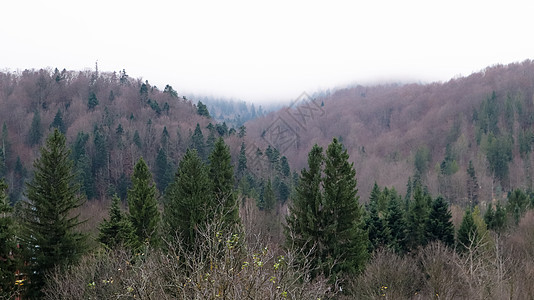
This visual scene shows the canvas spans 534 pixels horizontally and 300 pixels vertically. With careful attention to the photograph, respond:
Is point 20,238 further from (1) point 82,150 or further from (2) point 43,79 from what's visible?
(2) point 43,79

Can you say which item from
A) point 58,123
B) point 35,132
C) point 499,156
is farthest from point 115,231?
point 499,156

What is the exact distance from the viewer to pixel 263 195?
1869 inches

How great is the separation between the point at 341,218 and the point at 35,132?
72.2 metres

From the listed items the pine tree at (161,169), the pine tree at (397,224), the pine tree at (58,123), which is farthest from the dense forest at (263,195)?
the pine tree at (58,123)

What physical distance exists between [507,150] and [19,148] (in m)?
98.3

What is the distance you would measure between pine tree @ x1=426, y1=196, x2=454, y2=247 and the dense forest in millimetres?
153

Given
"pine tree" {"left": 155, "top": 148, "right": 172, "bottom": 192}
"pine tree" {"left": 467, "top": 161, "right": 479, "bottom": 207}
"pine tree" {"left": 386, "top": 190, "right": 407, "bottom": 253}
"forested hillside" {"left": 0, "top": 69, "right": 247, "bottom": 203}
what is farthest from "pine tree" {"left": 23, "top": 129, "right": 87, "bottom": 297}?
"pine tree" {"left": 467, "top": 161, "right": 479, "bottom": 207}

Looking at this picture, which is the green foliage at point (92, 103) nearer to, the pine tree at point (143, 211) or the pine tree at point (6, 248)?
the pine tree at point (143, 211)

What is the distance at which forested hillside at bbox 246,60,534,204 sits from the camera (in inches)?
2714

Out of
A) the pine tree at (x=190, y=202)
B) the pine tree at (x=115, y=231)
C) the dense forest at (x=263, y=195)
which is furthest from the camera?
the pine tree at (x=190, y=202)

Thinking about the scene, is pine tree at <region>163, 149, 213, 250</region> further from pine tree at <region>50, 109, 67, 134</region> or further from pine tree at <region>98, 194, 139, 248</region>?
pine tree at <region>50, 109, 67, 134</region>

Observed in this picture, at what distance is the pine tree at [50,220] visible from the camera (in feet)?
48.6

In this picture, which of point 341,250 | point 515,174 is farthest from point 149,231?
point 515,174

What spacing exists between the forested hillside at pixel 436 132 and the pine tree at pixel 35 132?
42.6m
